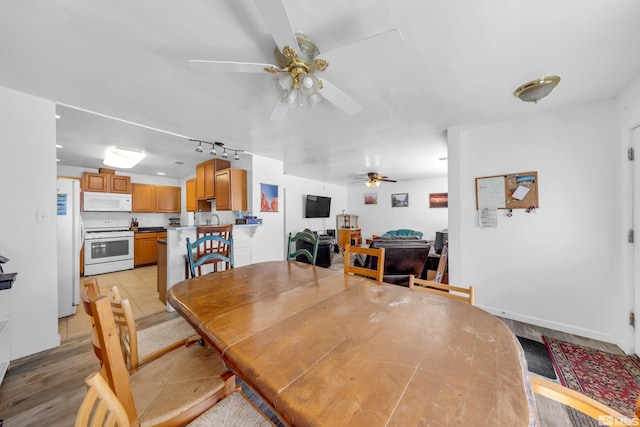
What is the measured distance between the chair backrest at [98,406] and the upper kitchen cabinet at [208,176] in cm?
403

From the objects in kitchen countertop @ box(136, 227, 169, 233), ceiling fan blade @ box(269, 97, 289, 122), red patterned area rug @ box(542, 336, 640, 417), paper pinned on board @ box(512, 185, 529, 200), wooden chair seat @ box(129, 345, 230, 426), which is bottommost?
red patterned area rug @ box(542, 336, 640, 417)

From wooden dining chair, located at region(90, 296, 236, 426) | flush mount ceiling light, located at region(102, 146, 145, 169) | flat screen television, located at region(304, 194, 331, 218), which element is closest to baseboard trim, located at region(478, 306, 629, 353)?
wooden dining chair, located at region(90, 296, 236, 426)

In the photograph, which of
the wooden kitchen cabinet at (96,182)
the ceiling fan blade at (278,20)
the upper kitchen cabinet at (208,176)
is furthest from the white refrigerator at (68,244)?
the ceiling fan blade at (278,20)

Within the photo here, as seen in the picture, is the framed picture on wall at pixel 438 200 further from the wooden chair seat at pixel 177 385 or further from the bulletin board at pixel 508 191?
the wooden chair seat at pixel 177 385

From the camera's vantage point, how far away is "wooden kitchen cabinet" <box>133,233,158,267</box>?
500cm

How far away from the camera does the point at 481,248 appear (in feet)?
8.87

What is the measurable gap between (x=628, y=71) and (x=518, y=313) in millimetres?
2383

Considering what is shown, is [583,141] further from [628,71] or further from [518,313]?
[518,313]

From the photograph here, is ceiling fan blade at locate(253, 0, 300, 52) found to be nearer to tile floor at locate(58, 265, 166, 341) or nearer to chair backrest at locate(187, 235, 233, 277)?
chair backrest at locate(187, 235, 233, 277)

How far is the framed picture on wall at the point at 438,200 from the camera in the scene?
6273 mm

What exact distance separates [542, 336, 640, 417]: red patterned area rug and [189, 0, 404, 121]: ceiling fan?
2.62m

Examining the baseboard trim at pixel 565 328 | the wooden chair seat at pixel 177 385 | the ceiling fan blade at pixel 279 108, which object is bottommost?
the baseboard trim at pixel 565 328

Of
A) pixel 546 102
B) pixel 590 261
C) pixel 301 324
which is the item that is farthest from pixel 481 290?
pixel 301 324

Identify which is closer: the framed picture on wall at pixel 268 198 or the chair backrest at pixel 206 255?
the chair backrest at pixel 206 255
